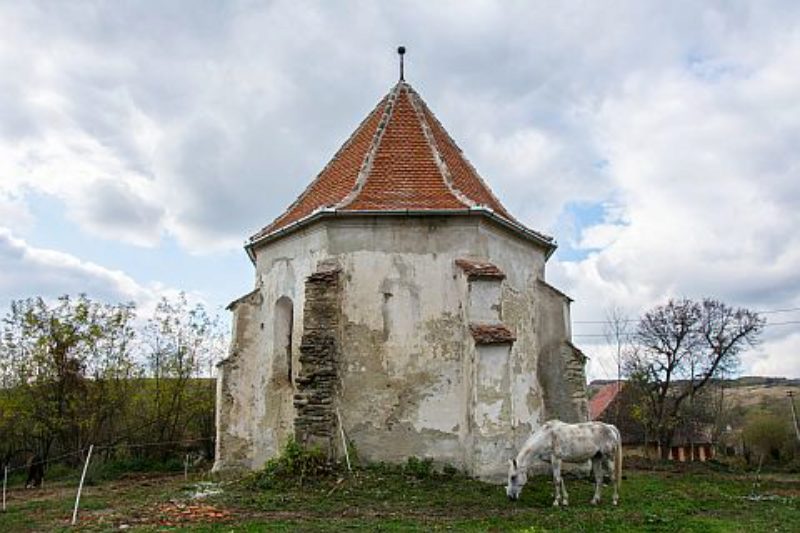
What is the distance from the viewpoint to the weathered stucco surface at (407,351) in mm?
14672

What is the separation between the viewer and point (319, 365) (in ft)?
47.6

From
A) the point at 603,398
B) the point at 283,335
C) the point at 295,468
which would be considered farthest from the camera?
the point at 603,398

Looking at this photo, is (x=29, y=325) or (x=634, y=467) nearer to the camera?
(x=29, y=325)

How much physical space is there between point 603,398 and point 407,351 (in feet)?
125

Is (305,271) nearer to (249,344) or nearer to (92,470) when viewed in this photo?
(249,344)

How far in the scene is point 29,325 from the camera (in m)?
25.6

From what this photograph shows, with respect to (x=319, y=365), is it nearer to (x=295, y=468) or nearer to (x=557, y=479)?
(x=295, y=468)

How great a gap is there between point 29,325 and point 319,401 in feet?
53.0

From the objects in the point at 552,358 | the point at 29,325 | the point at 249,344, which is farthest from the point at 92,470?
the point at 552,358

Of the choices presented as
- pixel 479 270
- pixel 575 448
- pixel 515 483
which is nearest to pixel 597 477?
pixel 575 448

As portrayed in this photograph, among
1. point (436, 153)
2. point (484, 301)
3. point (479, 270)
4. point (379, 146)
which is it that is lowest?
point (484, 301)

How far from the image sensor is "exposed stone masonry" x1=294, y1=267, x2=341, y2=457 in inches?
560

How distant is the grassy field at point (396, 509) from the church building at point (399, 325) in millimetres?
1219

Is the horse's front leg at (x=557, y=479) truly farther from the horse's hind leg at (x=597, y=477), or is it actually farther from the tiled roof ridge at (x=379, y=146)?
the tiled roof ridge at (x=379, y=146)
